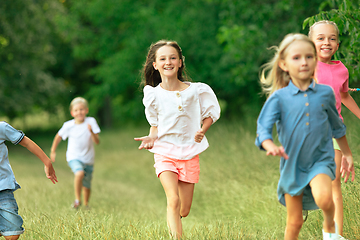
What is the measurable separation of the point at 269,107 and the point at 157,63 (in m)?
1.63

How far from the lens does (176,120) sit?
14.0ft

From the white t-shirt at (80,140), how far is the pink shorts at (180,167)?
10.9 feet

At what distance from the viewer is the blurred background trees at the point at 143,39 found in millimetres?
11656

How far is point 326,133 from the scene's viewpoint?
10.3 feet

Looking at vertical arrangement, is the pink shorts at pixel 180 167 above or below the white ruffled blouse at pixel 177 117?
below

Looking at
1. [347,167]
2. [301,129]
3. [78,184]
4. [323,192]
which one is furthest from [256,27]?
[323,192]

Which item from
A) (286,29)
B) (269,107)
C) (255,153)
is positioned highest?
(286,29)

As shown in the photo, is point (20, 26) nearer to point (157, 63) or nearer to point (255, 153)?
point (255, 153)

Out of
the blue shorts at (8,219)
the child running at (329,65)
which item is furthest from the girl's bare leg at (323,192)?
the blue shorts at (8,219)

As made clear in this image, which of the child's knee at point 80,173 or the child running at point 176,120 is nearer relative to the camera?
the child running at point 176,120

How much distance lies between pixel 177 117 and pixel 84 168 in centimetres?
369

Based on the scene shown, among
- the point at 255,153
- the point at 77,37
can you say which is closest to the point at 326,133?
the point at 255,153

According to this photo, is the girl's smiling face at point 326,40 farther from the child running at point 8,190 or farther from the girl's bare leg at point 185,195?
the child running at point 8,190

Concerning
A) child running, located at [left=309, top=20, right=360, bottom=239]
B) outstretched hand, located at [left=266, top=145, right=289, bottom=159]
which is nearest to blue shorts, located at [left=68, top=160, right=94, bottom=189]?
child running, located at [left=309, top=20, right=360, bottom=239]
